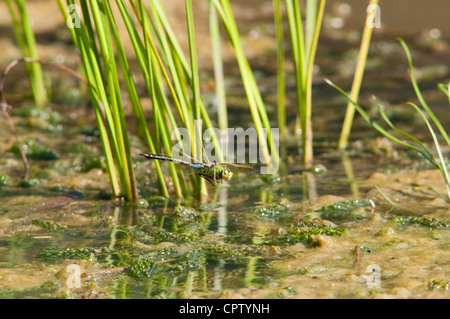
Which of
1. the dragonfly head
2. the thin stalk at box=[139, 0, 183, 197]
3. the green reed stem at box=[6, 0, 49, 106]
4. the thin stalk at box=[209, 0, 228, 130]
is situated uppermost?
the green reed stem at box=[6, 0, 49, 106]

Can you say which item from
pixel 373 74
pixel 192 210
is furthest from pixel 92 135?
pixel 373 74

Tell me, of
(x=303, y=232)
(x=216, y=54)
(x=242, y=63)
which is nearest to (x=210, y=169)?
(x=303, y=232)

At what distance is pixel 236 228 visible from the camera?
2127 mm

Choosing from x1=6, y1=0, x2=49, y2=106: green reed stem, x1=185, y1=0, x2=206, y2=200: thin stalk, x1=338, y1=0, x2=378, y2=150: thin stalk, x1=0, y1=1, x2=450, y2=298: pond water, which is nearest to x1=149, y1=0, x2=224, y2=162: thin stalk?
x1=185, y1=0, x2=206, y2=200: thin stalk

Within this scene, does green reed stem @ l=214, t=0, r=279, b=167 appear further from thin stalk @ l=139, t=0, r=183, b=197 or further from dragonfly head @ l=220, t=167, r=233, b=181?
dragonfly head @ l=220, t=167, r=233, b=181

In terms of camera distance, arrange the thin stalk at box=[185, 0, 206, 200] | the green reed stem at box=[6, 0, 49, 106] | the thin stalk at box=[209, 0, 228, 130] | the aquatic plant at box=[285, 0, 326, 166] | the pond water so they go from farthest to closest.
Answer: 1. the green reed stem at box=[6, 0, 49, 106]
2. the aquatic plant at box=[285, 0, 326, 166]
3. the thin stalk at box=[209, 0, 228, 130]
4. the thin stalk at box=[185, 0, 206, 200]
5. the pond water

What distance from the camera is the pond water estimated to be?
1.67m

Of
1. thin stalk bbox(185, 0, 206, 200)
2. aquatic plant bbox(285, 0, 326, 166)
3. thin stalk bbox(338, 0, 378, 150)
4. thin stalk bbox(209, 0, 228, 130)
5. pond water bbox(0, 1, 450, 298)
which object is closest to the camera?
pond water bbox(0, 1, 450, 298)

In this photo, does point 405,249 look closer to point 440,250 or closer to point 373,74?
point 440,250

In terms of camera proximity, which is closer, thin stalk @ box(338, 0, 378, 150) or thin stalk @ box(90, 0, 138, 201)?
thin stalk @ box(90, 0, 138, 201)

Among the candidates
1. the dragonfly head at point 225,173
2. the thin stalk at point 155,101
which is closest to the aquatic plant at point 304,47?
the thin stalk at point 155,101

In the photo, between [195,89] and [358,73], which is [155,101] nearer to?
[195,89]
